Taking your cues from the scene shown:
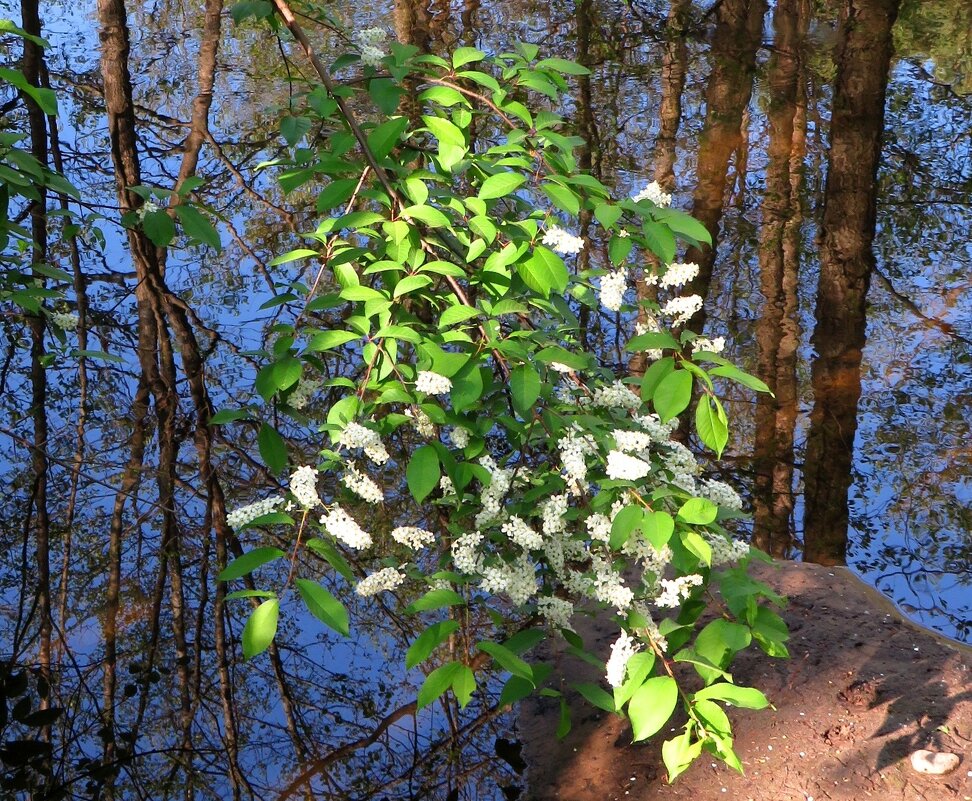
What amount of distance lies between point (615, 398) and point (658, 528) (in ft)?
1.71

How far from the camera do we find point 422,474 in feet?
6.89

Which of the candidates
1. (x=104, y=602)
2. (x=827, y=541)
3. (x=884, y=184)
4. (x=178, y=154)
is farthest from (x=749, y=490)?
(x=178, y=154)

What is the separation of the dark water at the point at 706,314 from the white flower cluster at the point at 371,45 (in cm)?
48

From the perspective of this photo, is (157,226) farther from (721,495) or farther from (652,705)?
(652,705)

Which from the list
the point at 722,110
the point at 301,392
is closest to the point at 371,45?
the point at 301,392

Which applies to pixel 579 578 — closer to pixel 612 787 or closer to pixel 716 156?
pixel 612 787

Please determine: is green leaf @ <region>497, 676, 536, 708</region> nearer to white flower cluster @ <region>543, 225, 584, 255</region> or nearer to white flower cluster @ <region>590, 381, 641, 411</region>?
white flower cluster @ <region>590, 381, 641, 411</region>

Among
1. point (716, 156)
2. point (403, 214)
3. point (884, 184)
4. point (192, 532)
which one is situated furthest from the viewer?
point (716, 156)

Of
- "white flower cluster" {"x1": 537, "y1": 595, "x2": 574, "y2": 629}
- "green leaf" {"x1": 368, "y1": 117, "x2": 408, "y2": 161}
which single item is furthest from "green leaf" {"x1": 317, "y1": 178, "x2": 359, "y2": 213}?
"white flower cluster" {"x1": 537, "y1": 595, "x2": 574, "y2": 629}

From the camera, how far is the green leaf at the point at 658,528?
1.90 m

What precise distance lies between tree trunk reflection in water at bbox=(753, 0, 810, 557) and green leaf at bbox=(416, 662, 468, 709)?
254cm

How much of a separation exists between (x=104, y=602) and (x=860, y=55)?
7.90 m

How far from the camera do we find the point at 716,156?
754cm

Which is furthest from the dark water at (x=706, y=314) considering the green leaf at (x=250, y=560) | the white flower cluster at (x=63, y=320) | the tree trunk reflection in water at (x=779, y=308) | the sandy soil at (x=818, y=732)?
the green leaf at (x=250, y=560)
